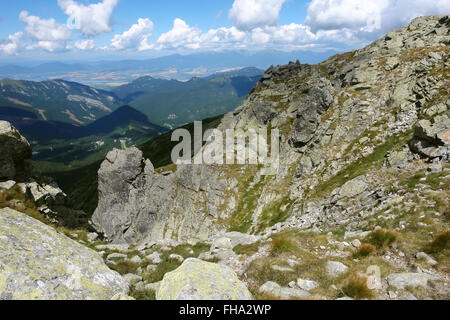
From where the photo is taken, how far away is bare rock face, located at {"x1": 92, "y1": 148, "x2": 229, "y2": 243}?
66125 mm

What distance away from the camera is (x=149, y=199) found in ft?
244

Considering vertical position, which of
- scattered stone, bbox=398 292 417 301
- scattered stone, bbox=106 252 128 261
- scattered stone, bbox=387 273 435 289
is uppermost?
scattered stone, bbox=387 273 435 289

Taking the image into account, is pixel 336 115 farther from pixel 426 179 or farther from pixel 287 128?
pixel 426 179

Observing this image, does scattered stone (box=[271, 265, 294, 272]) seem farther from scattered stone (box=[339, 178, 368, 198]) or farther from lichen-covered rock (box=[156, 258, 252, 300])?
scattered stone (box=[339, 178, 368, 198])

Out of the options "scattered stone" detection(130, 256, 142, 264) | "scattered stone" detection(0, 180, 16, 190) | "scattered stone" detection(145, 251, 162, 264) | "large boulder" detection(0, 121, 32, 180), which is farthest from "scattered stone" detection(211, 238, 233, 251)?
"large boulder" detection(0, 121, 32, 180)

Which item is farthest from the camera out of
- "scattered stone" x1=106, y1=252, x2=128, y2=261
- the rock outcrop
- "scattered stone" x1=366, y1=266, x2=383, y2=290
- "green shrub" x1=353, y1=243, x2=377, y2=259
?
the rock outcrop

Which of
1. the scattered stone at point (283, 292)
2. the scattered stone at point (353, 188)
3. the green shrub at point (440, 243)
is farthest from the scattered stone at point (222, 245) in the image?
the scattered stone at point (353, 188)

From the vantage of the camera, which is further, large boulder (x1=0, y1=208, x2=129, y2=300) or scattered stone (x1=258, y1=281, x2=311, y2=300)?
scattered stone (x1=258, y1=281, x2=311, y2=300)

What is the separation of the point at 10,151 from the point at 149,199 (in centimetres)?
5352

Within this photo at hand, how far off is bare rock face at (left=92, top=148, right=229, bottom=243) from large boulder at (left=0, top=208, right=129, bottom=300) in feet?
175

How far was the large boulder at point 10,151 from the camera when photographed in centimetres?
2142

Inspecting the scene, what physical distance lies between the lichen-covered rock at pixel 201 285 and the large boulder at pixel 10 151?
72.2ft

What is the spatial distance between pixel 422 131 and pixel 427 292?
25466mm
